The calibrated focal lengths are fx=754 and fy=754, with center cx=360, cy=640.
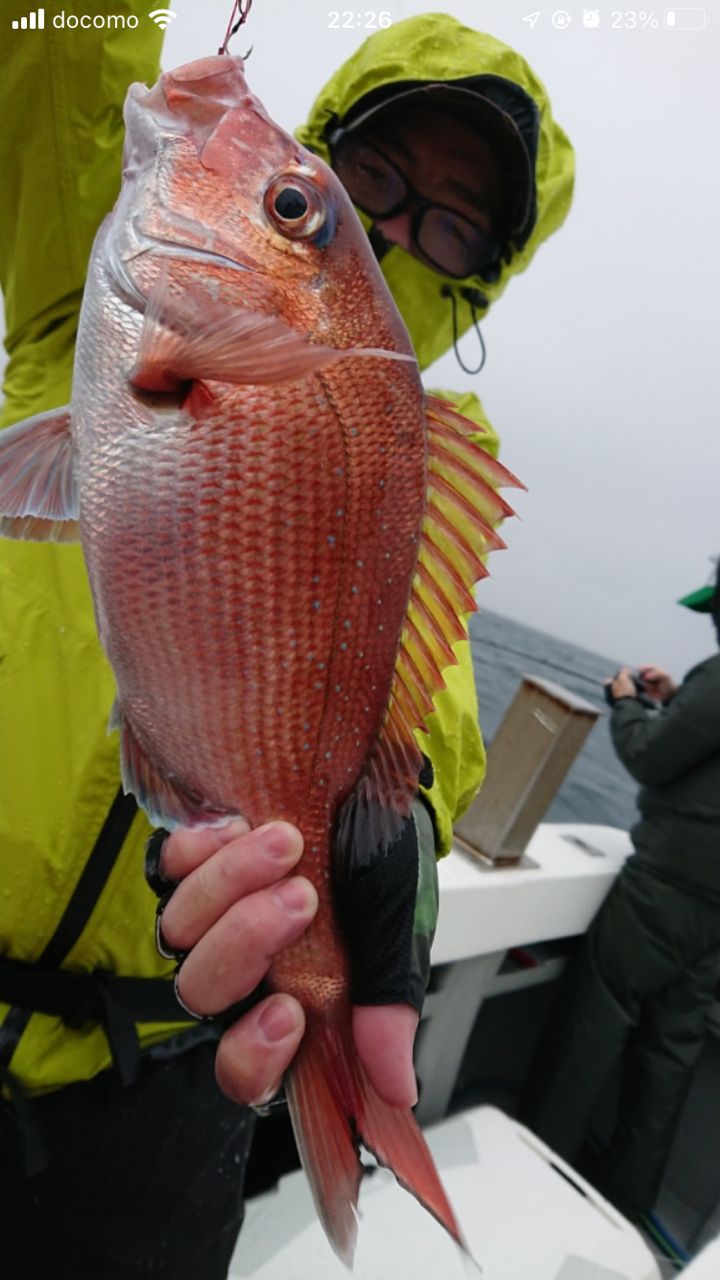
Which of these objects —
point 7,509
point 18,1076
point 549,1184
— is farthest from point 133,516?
point 549,1184

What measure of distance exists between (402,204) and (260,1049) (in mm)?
1982

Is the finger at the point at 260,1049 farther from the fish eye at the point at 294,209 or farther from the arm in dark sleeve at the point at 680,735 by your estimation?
the arm in dark sleeve at the point at 680,735

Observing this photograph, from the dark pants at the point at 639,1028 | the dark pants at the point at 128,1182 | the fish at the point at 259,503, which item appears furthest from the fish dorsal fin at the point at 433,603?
the dark pants at the point at 639,1028

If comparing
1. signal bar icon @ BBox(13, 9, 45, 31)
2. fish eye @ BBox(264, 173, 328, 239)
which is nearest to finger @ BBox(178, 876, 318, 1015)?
fish eye @ BBox(264, 173, 328, 239)

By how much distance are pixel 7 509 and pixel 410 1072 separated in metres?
0.82

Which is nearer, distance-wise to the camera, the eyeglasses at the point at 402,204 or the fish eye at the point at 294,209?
the fish eye at the point at 294,209

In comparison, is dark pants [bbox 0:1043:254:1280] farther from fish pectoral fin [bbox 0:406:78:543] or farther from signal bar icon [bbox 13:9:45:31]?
signal bar icon [bbox 13:9:45:31]

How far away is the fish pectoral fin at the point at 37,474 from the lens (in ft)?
2.81

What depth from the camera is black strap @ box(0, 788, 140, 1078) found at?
4.46 ft

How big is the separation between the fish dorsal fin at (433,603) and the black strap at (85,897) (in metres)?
0.59

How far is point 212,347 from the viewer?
0.81 meters

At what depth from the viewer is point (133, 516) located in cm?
84

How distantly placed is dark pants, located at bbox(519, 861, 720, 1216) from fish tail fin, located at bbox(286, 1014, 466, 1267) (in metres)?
2.92

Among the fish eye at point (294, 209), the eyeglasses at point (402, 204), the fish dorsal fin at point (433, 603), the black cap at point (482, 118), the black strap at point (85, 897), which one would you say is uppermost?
the black cap at point (482, 118)
